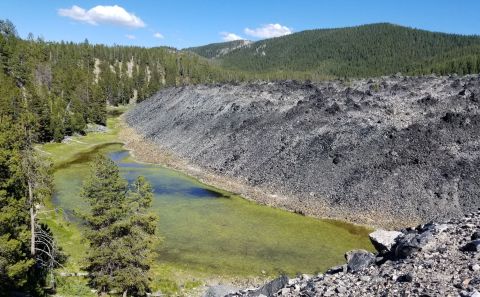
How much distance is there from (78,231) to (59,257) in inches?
309

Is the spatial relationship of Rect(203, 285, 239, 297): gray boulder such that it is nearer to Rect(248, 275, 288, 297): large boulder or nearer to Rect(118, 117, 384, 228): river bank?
Rect(248, 275, 288, 297): large boulder

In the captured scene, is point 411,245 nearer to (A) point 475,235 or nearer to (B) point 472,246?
(B) point 472,246

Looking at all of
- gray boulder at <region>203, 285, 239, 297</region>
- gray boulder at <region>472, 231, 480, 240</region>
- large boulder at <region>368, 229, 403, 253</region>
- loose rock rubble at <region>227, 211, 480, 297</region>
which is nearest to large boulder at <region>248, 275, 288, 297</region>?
loose rock rubble at <region>227, 211, 480, 297</region>

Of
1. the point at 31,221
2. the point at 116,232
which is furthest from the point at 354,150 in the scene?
the point at 31,221

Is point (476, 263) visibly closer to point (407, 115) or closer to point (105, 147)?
point (407, 115)

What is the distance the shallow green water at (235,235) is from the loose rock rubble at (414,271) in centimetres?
1777

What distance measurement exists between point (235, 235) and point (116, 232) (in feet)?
53.7

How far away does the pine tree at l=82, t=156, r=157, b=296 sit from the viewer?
86.8 feet

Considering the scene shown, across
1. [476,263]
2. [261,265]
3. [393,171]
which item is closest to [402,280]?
[476,263]

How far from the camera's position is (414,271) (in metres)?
13.8

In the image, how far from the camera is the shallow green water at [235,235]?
115 feet

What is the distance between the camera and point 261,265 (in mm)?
34688

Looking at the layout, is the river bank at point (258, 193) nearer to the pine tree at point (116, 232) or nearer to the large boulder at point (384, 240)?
the pine tree at point (116, 232)

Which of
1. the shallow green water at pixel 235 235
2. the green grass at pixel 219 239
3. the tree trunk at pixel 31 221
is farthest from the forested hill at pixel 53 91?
the shallow green water at pixel 235 235
